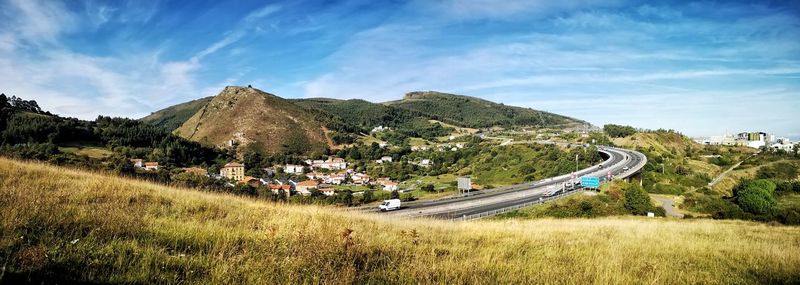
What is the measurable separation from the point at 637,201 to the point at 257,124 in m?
143

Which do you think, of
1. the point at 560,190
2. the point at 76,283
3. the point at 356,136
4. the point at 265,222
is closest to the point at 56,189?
the point at 265,222

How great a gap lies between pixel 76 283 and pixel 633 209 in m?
51.8

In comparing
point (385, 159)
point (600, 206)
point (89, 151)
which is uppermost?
point (89, 151)

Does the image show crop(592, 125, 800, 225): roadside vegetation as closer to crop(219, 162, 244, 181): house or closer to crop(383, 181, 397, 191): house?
crop(383, 181, 397, 191): house

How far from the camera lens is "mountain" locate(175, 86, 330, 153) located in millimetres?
153000

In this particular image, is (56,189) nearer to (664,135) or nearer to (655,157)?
(655,157)

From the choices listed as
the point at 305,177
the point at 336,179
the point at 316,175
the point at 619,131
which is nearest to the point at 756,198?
the point at 336,179

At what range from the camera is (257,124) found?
530 feet

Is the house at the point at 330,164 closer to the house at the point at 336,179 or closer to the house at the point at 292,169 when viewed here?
the house at the point at 292,169

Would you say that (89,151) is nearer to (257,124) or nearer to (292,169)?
(292,169)

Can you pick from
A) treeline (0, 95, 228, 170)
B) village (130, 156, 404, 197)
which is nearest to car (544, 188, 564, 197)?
village (130, 156, 404, 197)

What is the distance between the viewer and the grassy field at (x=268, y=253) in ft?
15.2

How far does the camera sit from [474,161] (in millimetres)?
117625

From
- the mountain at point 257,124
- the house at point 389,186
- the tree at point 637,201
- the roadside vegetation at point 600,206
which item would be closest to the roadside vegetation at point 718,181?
the tree at point 637,201
